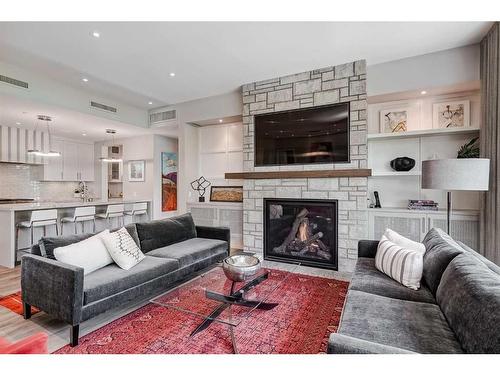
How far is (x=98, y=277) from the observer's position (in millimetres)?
2256

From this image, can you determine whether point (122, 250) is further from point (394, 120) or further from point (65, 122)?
point (65, 122)

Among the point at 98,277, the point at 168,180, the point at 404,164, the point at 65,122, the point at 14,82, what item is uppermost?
the point at 14,82

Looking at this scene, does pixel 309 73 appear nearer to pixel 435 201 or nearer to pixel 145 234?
pixel 435 201

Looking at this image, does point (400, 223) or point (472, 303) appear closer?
point (472, 303)

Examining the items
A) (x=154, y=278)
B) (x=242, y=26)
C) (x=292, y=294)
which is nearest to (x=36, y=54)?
(x=242, y=26)

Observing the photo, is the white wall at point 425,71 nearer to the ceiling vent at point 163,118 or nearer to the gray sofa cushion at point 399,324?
the gray sofa cushion at point 399,324

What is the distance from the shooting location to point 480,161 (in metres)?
2.31

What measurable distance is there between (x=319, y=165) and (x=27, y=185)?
24.3 feet

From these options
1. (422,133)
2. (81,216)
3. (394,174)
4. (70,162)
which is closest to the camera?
(422,133)

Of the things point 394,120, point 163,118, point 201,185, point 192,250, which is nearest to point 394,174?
point 394,120

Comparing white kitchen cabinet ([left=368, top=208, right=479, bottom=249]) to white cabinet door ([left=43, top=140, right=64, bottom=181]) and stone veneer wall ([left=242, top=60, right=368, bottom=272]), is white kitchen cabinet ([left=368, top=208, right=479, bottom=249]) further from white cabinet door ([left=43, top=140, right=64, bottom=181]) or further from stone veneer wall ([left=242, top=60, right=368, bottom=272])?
white cabinet door ([left=43, top=140, right=64, bottom=181])

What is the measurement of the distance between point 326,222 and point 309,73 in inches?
91.6

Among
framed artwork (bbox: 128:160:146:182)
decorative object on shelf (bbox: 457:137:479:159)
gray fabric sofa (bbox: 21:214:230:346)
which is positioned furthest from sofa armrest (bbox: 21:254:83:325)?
framed artwork (bbox: 128:160:146:182)
